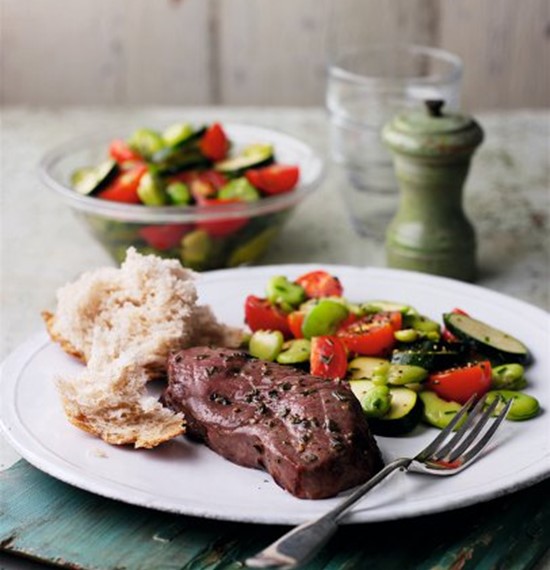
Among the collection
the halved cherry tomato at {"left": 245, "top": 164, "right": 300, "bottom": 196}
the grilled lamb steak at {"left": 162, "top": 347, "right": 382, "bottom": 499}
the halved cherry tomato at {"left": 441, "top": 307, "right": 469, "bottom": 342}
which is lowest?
the halved cherry tomato at {"left": 245, "top": 164, "right": 300, "bottom": 196}

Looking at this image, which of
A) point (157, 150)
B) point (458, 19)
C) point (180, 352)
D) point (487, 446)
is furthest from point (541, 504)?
point (458, 19)

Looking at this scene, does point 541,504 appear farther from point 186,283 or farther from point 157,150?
point 157,150

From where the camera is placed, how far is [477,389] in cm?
251

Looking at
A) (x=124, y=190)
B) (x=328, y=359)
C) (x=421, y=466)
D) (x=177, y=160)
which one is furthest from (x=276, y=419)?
(x=177, y=160)

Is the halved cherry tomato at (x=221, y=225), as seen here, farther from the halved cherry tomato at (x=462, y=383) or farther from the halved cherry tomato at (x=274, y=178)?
the halved cherry tomato at (x=462, y=383)

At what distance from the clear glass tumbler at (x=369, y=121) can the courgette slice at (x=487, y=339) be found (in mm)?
1216

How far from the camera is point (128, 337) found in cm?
259

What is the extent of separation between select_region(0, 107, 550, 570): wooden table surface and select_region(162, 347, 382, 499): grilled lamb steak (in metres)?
0.12

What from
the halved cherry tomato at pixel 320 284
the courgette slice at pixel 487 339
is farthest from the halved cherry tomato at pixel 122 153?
the courgette slice at pixel 487 339

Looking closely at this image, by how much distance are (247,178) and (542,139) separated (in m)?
1.68

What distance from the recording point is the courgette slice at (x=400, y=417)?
2344mm

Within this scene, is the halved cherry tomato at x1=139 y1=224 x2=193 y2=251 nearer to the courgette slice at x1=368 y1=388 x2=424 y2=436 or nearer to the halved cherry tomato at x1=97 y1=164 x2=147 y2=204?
the halved cherry tomato at x1=97 y1=164 x2=147 y2=204

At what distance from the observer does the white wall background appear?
6.08 meters

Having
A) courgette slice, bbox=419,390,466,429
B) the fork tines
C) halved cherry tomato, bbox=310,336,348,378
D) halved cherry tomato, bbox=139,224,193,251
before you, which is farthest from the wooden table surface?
halved cherry tomato, bbox=310,336,348,378
